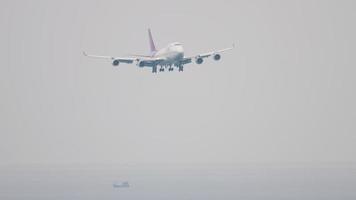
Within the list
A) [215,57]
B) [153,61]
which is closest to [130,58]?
[153,61]

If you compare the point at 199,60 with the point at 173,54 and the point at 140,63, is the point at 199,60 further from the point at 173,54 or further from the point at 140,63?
the point at 140,63

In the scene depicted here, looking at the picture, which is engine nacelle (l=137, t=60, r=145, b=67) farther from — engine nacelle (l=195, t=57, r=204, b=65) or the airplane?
engine nacelle (l=195, t=57, r=204, b=65)

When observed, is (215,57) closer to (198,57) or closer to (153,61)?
(198,57)

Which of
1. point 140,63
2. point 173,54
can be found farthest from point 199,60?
point 140,63

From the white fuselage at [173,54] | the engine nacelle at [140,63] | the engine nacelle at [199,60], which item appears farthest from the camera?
the engine nacelle at [140,63]

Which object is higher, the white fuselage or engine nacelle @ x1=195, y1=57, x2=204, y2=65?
the white fuselage

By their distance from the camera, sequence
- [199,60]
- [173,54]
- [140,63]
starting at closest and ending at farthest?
[199,60] < [173,54] < [140,63]

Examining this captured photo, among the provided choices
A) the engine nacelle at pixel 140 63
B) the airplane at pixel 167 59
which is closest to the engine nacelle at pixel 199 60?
the airplane at pixel 167 59

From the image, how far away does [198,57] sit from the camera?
16738 centimetres

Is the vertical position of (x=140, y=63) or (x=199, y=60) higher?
(x=199, y=60)

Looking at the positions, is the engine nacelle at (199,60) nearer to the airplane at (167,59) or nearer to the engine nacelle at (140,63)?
the airplane at (167,59)

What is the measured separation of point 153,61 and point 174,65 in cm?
452

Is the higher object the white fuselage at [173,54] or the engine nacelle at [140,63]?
the white fuselage at [173,54]

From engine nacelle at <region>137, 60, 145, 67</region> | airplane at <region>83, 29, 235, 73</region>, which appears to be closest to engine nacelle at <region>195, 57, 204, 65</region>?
airplane at <region>83, 29, 235, 73</region>
